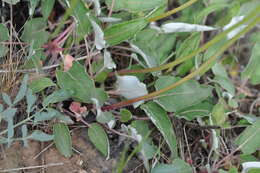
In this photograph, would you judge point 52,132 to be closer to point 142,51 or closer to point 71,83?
point 71,83

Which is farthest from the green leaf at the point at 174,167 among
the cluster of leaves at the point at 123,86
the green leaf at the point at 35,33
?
the green leaf at the point at 35,33

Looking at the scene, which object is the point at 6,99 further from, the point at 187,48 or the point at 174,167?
the point at 187,48

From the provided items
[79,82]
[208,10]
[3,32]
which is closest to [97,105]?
[79,82]

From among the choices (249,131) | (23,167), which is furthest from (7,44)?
(249,131)

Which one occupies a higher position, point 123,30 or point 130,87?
point 123,30

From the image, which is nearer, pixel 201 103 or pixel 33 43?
pixel 33 43
